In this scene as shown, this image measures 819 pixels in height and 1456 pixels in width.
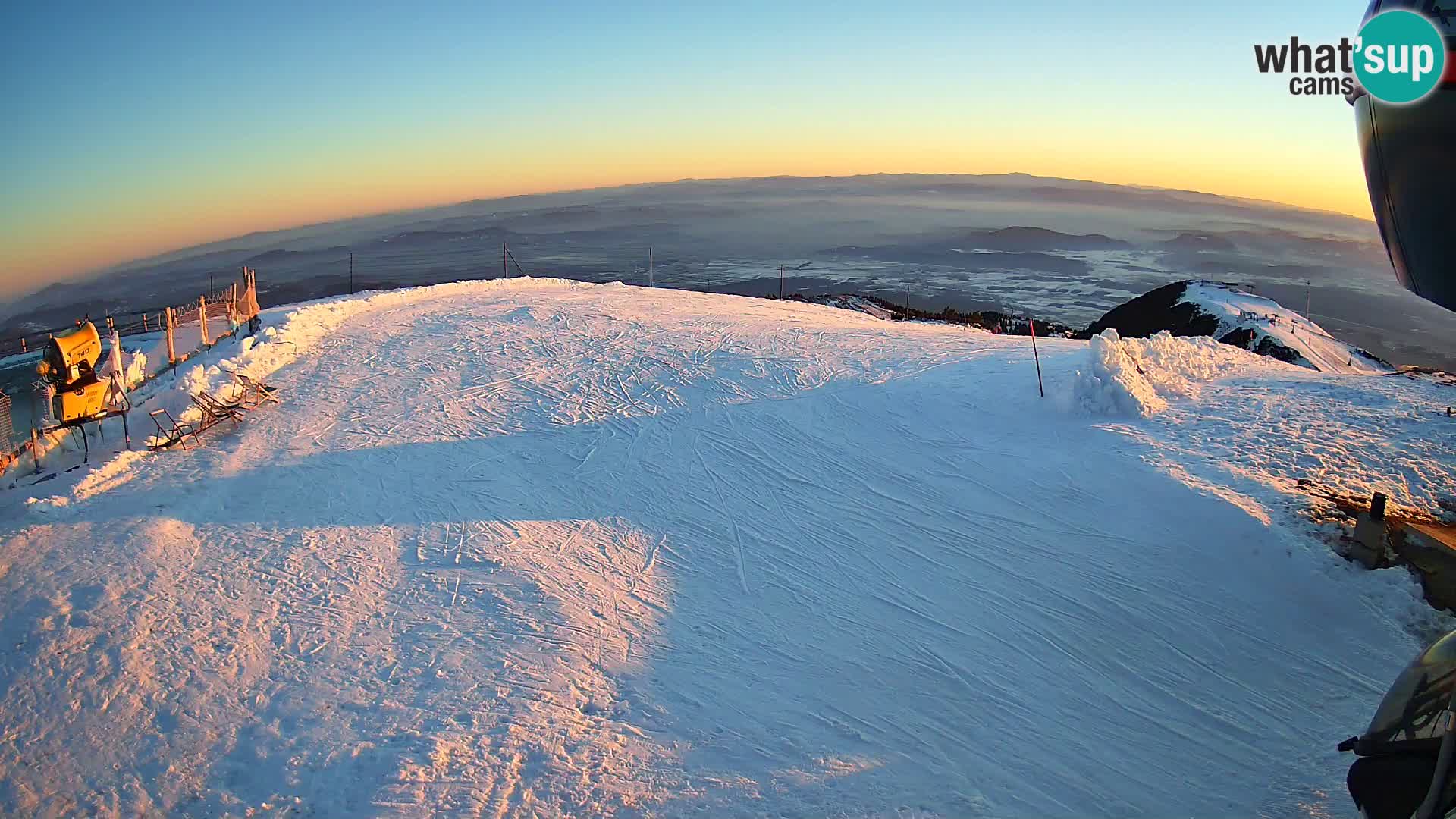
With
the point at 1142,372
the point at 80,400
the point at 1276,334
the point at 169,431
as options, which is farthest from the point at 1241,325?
the point at 80,400

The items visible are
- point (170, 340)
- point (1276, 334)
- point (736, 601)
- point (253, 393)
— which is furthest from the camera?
point (1276, 334)

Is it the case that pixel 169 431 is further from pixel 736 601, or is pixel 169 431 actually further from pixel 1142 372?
pixel 1142 372

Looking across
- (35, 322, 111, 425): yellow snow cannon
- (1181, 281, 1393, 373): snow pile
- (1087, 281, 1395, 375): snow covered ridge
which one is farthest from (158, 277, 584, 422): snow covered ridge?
(1181, 281, 1393, 373): snow pile

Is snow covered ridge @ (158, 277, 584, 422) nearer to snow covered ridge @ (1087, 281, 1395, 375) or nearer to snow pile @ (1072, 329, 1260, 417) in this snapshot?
snow pile @ (1072, 329, 1260, 417)

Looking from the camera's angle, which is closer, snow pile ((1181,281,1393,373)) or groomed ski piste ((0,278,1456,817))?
groomed ski piste ((0,278,1456,817))

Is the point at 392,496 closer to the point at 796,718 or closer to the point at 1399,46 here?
the point at 796,718

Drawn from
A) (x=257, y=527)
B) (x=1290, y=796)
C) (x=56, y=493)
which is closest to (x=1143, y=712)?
(x=1290, y=796)
